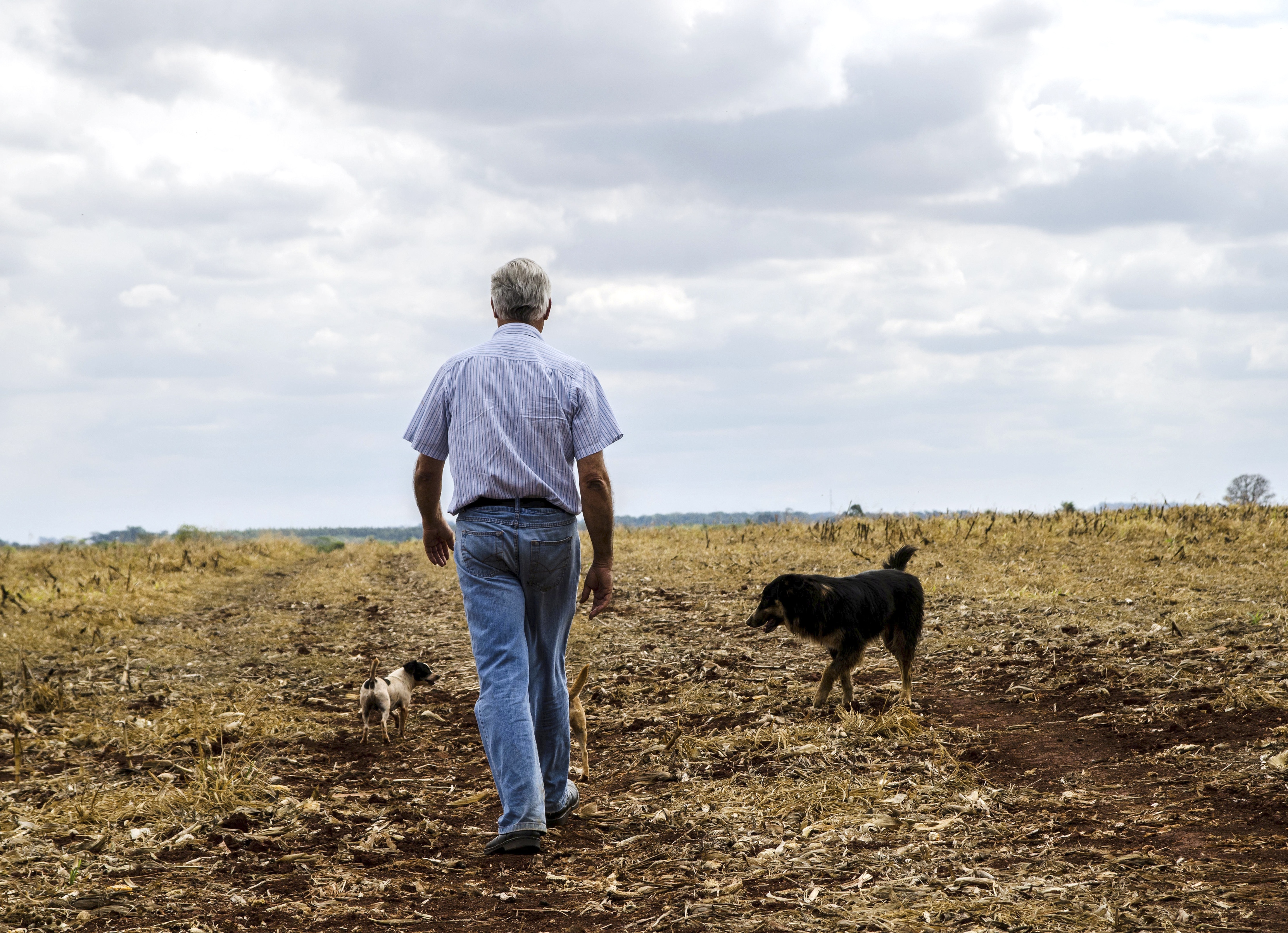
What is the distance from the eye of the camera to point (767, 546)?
60.8 feet

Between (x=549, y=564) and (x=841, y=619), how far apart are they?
10.6 feet

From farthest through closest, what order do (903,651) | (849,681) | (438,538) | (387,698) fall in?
(903,651) → (849,681) → (387,698) → (438,538)

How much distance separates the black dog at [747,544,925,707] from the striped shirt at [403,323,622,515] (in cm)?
292

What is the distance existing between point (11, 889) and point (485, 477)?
2668mm

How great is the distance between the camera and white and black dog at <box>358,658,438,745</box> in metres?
7.32

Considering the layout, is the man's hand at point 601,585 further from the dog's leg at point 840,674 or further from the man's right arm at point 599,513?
the dog's leg at point 840,674

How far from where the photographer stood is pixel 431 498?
4.98 m

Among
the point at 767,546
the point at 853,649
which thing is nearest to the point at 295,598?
the point at 767,546

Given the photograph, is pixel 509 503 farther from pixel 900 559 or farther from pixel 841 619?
pixel 900 559

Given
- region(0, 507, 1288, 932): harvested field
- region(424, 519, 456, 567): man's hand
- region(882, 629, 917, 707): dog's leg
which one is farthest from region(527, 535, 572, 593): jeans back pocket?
region(882, 629, 917, 707): dog's leg

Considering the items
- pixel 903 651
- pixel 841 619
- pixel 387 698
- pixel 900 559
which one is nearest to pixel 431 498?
pixel 387 698

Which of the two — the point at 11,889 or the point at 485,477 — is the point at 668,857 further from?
the point at 11,889

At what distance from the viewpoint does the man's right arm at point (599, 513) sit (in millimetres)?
4809

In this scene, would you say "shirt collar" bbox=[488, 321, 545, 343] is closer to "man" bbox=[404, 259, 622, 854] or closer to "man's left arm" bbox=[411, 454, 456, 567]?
"man" bbox=[404, 259, 622, 854]
